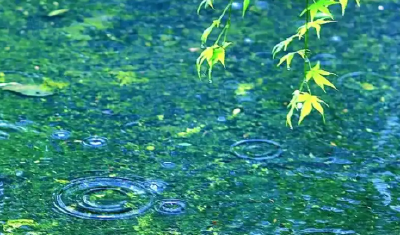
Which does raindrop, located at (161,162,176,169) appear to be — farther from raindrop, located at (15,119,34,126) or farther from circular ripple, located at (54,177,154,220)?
raindrop, located at (15,119,34,126)

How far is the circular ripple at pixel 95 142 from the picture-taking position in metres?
2.37

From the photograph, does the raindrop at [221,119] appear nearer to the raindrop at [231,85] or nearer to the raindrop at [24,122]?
the raindrop at [231,85]

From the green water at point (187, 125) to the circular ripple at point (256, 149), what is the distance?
1 centimetres

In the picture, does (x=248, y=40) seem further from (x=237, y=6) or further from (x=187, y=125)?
(x=187, y=125)

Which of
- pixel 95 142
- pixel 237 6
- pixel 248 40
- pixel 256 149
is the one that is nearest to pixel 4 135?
pixel 95 142

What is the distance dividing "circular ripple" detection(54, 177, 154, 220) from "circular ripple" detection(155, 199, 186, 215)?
31 millimetres

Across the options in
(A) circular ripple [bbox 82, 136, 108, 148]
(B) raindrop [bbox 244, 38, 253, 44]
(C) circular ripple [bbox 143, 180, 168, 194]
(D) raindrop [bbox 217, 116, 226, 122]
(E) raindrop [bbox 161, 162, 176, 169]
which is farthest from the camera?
(B) raindrop [bbox 244, 38, 253, 44]

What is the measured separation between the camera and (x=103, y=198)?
209cm

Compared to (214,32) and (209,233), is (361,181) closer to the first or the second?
(209,233)

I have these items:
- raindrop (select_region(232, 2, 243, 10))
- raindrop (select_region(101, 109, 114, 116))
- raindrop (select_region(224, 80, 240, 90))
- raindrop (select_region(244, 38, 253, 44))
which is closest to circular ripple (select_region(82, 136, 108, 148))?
raindrop (select_region(101, 109, 114, 116))

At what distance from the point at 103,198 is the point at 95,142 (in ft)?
1.13

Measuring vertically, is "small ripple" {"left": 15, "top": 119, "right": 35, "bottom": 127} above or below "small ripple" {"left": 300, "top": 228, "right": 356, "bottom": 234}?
above

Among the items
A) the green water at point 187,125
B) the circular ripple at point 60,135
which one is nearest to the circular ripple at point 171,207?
the green water at point 187,125

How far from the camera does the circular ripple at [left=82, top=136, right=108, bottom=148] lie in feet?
7.78
